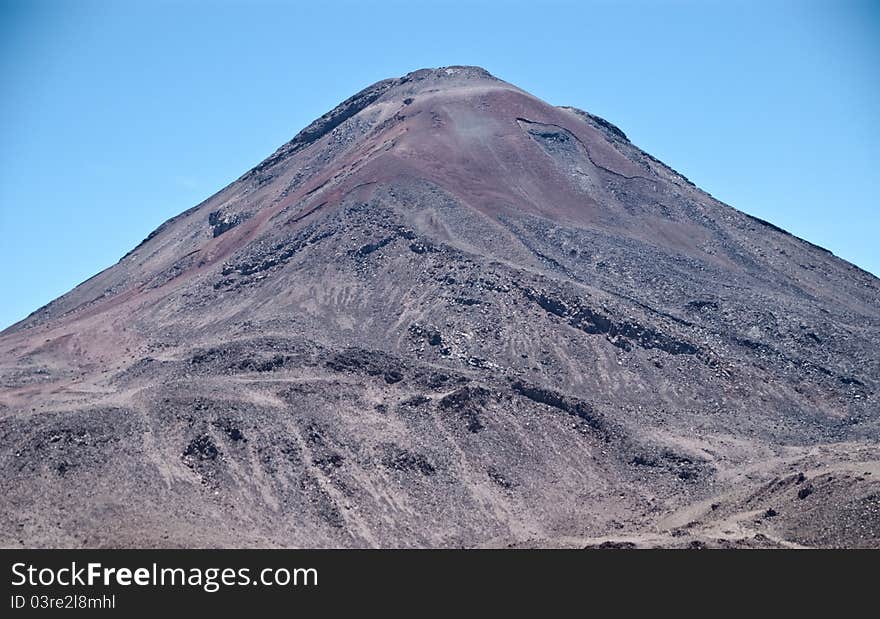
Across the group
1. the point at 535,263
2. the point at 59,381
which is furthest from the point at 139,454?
the point at 535,263

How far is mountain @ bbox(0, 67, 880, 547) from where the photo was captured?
135 ft

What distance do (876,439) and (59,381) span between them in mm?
43477

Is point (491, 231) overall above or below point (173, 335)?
above

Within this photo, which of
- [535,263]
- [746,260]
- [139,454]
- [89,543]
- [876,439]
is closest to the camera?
[89,543]

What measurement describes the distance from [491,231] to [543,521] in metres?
30.2

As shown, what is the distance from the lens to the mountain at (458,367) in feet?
135

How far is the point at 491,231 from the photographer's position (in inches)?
2783

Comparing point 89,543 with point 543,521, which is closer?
point 89,543

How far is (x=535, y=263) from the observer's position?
67875 mm

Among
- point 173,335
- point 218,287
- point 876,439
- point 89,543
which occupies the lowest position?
point 89,543

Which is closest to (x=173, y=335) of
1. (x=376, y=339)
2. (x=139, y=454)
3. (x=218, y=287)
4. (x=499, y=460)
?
(x=218, y=287)

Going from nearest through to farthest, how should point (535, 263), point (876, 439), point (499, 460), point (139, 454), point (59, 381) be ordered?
point (139, 454), point (499, 460), point (876, 439), point (59, 381), point (535, 263)

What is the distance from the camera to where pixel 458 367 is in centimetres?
5547

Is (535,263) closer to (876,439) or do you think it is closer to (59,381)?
(876,439)
